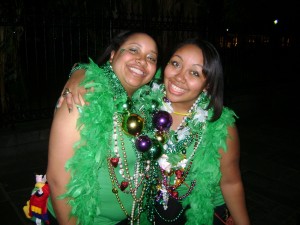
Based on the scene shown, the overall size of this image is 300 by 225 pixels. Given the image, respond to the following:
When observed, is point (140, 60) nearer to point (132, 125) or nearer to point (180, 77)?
point (180, 77)

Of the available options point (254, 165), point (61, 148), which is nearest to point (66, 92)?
point (61, 148)

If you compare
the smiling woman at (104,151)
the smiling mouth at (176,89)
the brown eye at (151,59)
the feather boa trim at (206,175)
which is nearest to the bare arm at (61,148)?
the smiling woman at (104,151)

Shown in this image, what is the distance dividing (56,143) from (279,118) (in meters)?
6.79

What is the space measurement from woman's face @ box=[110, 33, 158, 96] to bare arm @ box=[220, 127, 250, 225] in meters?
0.78

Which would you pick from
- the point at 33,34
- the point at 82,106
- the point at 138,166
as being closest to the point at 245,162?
the point at 138,166

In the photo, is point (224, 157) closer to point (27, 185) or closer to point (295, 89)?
point (27, 185)

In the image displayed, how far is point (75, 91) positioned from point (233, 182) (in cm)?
133

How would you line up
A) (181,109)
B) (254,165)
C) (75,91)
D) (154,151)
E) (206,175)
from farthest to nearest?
(254,165)
(181,109)
(206,175)
(154,151)
(75,91)

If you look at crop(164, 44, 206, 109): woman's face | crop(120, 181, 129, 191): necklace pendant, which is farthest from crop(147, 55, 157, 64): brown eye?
crop(120, 181, 129, 191): necklace pendant

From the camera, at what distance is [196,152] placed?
2174 millimetres

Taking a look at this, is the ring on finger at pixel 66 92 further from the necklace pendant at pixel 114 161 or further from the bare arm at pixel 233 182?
the bare arm at pixel 233 182

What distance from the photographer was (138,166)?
1.89 meters

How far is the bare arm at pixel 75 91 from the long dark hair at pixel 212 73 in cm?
84

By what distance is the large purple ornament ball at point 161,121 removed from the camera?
6.74 ft
